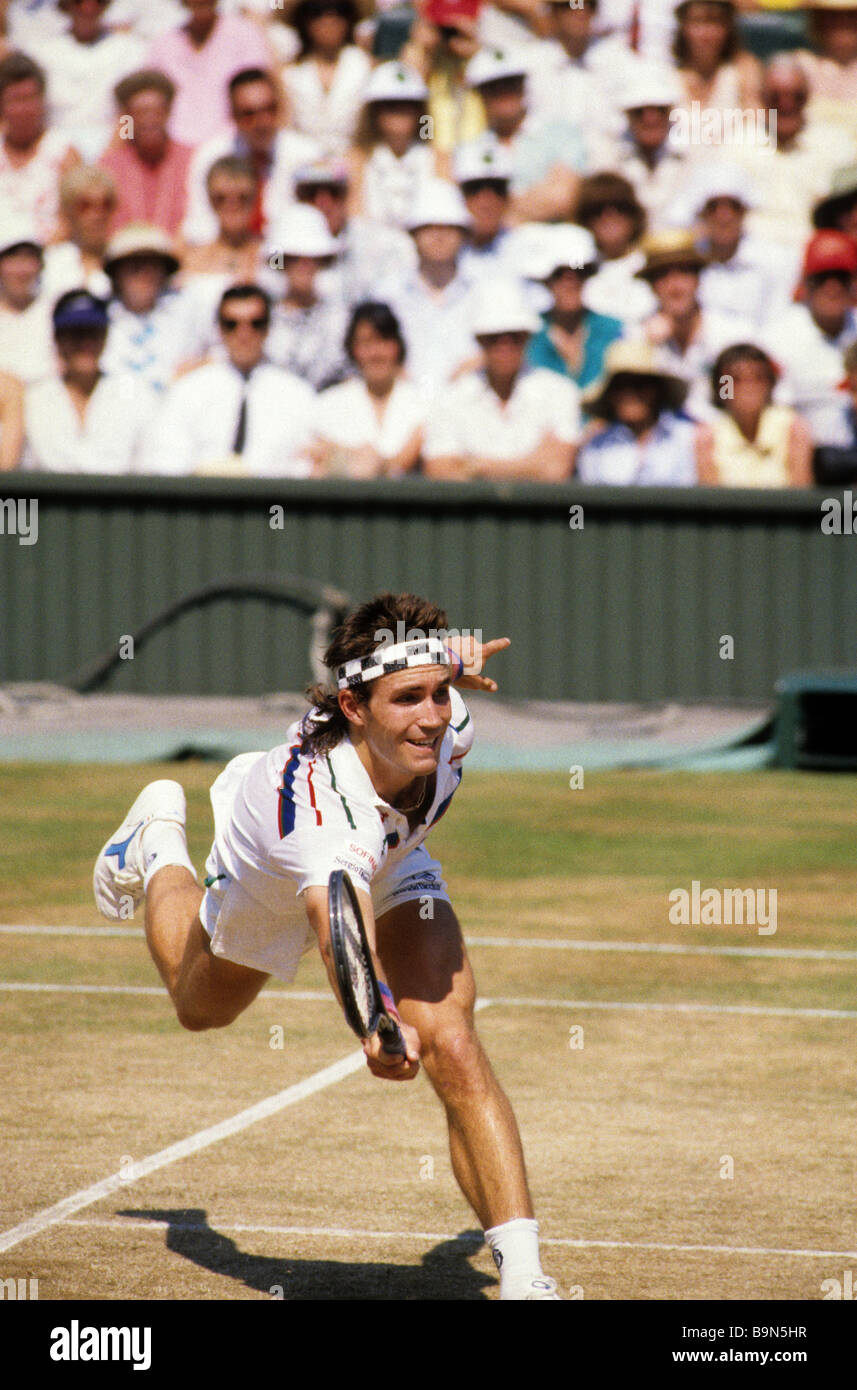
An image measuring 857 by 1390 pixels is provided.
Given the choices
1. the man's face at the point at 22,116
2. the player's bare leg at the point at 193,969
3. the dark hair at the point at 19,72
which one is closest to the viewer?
the player's bare leg at the point at 193,969

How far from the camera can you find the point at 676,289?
60.5ft

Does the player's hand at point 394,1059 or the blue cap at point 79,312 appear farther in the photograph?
the blue cap at point 79,312

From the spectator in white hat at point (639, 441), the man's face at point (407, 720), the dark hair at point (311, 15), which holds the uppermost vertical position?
the dark hair at point (311, 15)

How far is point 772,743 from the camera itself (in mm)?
17531

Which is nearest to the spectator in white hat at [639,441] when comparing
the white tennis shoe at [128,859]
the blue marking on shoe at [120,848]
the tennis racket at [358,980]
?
the white tennis shoe at [128,859]

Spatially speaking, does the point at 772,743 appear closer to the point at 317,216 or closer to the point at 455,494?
the point at 455,494

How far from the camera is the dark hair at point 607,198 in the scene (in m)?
18.9

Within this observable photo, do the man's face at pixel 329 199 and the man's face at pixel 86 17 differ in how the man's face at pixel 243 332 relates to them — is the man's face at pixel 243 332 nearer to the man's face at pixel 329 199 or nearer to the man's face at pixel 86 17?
the man's face at pixel 329 199

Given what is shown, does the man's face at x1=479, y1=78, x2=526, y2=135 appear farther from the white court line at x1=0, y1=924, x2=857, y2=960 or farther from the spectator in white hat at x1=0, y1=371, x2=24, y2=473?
the white court line at x1=0, y1=924, x2=857, y2=960

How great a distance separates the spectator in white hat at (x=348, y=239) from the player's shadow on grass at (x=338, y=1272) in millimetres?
13596

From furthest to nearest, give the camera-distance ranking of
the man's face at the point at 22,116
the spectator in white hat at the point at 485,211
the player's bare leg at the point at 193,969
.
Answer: the man's face at the point at 22,116
the spectator in white hat at the point at 485,211
the player's bare leg at the point at 193,969

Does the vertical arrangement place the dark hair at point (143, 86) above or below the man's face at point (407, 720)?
above

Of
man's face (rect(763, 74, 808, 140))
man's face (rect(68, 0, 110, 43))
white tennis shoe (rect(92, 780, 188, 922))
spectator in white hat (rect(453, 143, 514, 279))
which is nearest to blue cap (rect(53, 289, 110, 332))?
spectator in white hat (rect(453, 143, 514, 279))
